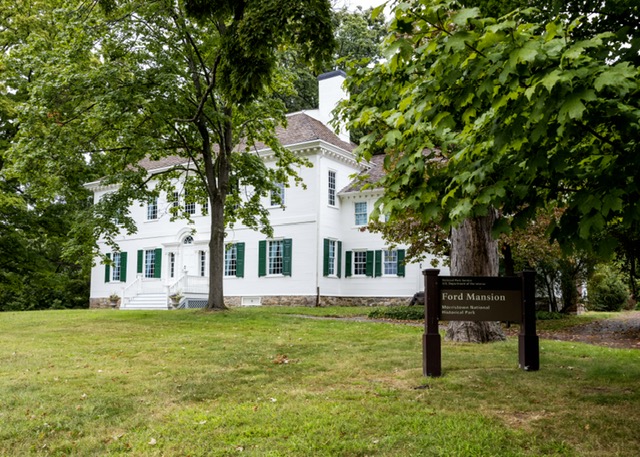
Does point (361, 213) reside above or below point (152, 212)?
below

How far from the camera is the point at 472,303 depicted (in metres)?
6.94

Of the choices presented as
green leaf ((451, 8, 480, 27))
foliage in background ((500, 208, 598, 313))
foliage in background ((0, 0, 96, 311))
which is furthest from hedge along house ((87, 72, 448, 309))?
green leaf ((451, 8, 480, 27))

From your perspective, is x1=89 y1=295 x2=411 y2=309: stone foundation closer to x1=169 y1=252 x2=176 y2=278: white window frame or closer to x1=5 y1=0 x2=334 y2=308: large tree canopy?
x1=169 y1=252 x2=176 y2=278: white window frame

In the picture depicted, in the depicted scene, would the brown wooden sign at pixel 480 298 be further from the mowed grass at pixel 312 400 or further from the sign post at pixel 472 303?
the mowed grass at pixel 312 400

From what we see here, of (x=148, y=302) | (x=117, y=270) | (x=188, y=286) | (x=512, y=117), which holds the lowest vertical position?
(x=148, y=302)

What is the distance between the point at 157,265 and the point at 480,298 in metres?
24.3

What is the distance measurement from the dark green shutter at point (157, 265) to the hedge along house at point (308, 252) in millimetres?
104

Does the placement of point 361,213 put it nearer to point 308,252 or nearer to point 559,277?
point 308,252

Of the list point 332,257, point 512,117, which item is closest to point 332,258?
point 332,257

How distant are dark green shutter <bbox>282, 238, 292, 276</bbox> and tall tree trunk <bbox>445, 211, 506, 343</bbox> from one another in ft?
49.9

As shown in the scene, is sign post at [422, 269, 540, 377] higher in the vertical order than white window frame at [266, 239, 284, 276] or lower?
lower

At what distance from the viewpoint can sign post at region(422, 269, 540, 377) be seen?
269 inches

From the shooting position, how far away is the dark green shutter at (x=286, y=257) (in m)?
24.8

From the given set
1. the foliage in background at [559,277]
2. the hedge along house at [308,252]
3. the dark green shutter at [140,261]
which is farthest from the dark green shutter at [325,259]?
the dark green shutter at [140,261]
